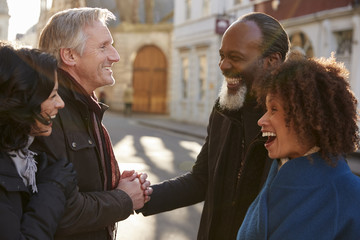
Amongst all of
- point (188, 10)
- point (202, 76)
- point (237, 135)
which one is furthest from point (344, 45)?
point (237, 135)

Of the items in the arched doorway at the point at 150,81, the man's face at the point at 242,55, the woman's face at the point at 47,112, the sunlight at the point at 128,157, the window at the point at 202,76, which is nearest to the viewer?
the woman's face at the point at 47,112

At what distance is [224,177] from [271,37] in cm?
79

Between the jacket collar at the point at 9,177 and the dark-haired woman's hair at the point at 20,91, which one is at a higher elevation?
the dark-haired woman's hair at the point at 20,91

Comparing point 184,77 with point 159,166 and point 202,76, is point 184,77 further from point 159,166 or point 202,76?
point 159,166

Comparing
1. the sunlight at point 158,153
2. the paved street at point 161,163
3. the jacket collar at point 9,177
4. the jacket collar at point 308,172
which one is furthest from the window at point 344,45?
the jacket collar at point 9,177

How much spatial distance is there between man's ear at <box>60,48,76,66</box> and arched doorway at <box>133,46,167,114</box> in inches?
1098

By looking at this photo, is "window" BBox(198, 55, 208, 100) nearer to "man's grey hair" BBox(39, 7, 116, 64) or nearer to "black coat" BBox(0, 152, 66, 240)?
"man's grey hair" BBox(39, 7, 116, 64)

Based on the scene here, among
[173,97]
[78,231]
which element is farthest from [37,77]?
[173,97]

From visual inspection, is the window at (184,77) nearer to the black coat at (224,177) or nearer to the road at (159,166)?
the road at (159,166)

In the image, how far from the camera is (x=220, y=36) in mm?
19828

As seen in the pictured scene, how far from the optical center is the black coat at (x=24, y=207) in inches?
56.3

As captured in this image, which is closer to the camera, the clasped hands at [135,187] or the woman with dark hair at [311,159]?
the woman with dark hair at [311,159]

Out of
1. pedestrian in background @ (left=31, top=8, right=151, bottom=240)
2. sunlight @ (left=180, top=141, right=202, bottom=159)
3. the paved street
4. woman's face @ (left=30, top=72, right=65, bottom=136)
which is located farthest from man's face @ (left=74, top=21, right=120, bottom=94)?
sunlight @ (left=180, top=141, right=202, bottom=159)

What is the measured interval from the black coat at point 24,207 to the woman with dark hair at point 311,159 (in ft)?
2.31
